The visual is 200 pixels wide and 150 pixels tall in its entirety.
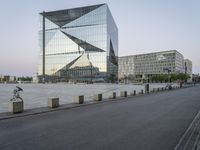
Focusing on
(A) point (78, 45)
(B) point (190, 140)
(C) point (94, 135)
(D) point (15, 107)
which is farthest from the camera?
(A) point (78, 45)

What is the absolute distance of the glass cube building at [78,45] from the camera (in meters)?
134

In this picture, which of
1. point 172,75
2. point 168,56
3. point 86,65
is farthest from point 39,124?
point 168,56

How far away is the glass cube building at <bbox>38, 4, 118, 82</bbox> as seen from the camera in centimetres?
13412

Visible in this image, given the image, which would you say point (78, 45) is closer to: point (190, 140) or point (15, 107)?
point (15, 107)

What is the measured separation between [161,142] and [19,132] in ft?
17.8

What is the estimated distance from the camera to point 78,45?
459ft

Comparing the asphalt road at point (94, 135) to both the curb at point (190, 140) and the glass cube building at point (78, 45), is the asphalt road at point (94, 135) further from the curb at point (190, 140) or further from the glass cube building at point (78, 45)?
the glass cube building at point (78, 45)

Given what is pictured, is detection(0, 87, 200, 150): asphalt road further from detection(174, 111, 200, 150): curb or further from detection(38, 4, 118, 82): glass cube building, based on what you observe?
detection(38, 4, 118, 82): glass cube building

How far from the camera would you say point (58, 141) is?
7820 millimetres

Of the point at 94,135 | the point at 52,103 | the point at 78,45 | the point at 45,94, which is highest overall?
the point at 78,45

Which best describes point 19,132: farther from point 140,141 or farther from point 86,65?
point 86,65

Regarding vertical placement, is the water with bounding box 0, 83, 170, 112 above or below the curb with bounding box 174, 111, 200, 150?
below

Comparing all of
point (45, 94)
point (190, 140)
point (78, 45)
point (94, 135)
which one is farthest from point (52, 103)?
point (78, 45)

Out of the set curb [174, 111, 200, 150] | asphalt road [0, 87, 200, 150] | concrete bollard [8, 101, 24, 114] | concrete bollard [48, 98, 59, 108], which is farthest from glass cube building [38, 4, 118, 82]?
curb [174, 111, 200, 150]
